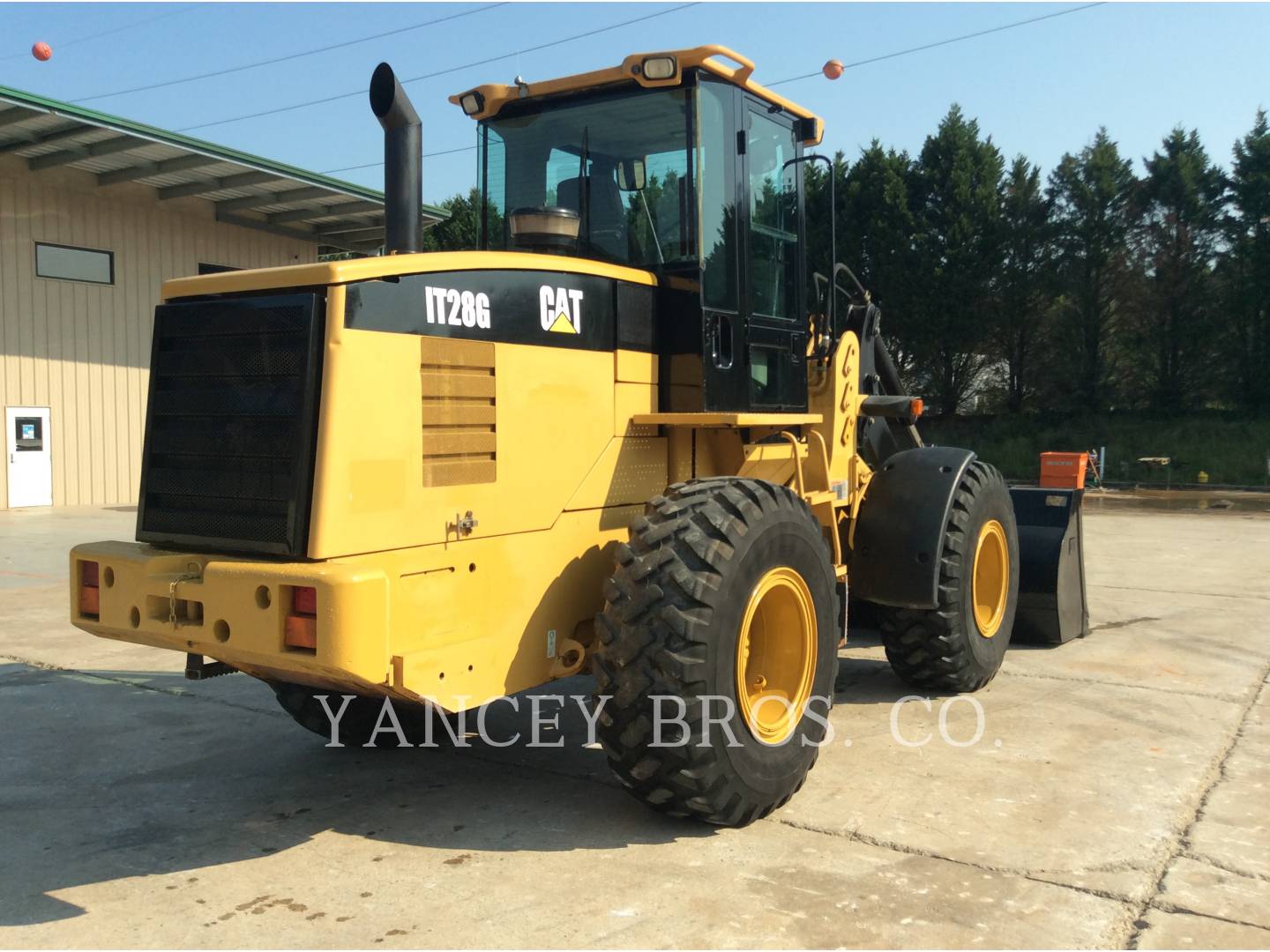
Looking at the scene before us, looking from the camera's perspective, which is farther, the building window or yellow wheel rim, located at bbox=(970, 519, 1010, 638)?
the building window

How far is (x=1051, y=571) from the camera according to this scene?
757 cm

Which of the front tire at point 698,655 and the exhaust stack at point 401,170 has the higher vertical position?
the exhaust stack at point 401,170

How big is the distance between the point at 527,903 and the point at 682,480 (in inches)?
79.5

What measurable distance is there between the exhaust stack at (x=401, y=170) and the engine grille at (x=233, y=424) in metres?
0.75

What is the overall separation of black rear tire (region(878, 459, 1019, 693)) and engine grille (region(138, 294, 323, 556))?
3.58m

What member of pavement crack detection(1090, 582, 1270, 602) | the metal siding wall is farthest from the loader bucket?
the metal siding wall

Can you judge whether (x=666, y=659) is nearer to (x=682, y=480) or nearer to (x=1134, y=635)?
(x=682, y=480)

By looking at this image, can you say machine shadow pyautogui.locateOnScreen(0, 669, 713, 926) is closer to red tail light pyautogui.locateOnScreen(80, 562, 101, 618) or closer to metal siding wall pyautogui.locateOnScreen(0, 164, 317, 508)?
red tail light pyautogui.locateOnScreen(80, 562, 101, 618)

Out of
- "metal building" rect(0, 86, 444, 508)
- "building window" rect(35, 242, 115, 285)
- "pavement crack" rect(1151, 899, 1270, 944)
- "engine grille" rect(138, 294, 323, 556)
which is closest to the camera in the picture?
"pavement crack" rect(1151, 899, 1270, 944)

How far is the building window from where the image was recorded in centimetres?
1928

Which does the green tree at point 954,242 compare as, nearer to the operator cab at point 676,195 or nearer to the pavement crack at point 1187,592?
the pavement crack at point 1187,592

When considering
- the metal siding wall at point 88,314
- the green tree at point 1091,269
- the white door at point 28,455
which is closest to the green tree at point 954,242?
the green tree at point 1091,269

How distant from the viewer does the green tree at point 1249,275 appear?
3291cm

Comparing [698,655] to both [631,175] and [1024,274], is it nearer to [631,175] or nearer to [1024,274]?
[631,175]
